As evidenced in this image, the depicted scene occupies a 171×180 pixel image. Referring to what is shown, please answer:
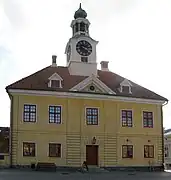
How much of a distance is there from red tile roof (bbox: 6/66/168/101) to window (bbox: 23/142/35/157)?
467 cm

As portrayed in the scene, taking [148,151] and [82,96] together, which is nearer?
[82,96]

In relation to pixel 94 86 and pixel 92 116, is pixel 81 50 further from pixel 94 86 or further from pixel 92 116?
pixel 92 116

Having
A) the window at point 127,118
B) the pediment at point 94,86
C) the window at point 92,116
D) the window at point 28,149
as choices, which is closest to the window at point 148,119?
the window at point 127,118

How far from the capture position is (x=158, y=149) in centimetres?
3672

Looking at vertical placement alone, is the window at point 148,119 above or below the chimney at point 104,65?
below

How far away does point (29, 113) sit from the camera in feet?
111

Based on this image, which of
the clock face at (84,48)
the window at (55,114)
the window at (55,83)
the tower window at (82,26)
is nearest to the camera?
the window at (55,114)

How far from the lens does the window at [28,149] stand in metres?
33.1

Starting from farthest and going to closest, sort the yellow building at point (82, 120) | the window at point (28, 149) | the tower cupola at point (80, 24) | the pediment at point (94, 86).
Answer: the tower cupola at point (80, 24), the pediment at point (94, 86), the yellow building at point (82, 120), the window at point (28, 149)

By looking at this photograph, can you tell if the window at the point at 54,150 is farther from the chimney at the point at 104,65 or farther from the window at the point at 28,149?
Result: the chimney at the point at 104,65

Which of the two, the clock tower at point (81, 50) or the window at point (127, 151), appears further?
the clock tower at point (81, 50)

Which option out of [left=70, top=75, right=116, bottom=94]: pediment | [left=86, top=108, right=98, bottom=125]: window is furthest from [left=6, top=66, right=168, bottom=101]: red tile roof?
[left=86, top=108, right=98, bottom=125]: window

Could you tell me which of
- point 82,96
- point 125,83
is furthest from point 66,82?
point 125,83

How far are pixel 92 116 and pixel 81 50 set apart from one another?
7334 millimetres
